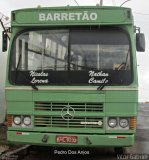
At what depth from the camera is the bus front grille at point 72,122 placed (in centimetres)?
980

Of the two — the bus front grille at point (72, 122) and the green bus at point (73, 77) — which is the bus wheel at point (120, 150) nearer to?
the green bus at point (73, 77)

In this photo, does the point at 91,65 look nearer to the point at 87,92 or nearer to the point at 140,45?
the point at 87,92

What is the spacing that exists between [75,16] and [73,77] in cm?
134

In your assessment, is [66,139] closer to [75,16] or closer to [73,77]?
[73,77]

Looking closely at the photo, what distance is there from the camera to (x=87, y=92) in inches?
386

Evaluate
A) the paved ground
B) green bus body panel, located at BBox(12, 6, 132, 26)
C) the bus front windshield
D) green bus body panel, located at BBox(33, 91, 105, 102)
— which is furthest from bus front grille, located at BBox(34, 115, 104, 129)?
green bus body panel, located at BBox(12, 6, 132, 26)

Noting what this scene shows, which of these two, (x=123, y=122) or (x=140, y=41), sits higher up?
(x=140, y=41)

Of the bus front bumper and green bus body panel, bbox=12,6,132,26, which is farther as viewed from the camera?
green bus body panel, bbox=12,6,132,26

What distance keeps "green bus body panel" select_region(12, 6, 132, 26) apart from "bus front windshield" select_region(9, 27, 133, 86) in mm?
189

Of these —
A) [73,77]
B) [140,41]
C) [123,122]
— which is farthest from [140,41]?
[123,122]

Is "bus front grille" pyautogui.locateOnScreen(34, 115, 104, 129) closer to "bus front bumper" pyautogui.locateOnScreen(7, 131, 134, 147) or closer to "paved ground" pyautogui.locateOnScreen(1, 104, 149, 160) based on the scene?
"bus front bumper" pyautogui.locateOnScreen(7, 131, 134, 147)

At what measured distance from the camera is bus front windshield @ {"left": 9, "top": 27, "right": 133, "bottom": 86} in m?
9.91

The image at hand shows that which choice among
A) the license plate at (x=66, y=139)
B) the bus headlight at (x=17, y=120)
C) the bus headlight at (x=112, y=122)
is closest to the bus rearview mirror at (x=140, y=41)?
the bus headlight at (x=112, y=122)

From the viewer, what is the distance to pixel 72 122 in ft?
32.3
